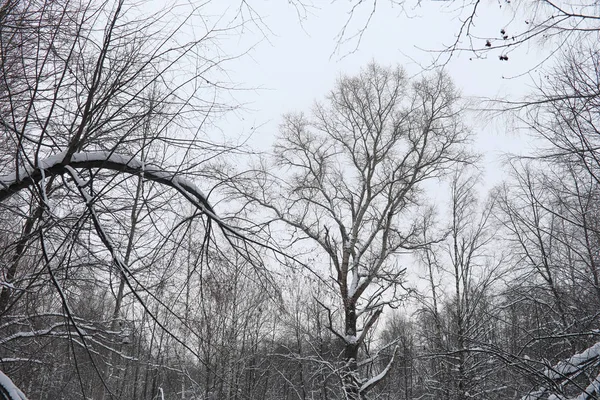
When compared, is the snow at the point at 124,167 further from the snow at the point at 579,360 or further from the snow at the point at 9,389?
the snow at the point at 579,360

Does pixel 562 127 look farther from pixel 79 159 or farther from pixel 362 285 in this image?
pixel 362 285

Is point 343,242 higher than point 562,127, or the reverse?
point 343,242

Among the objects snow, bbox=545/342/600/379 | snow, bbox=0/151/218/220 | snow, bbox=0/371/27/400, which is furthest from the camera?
snow, bbox=545/342/600/379

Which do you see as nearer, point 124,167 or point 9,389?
point 9,389

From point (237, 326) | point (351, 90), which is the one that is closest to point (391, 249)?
point (351, 90)

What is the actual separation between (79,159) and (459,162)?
11.0 meters

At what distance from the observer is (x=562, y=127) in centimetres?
359

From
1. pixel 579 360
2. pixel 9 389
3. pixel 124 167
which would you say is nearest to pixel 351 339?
pixel 579 360

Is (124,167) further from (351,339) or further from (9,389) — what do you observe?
(351,339)

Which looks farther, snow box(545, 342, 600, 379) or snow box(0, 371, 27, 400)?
snow box(545, 342, 600, 379)

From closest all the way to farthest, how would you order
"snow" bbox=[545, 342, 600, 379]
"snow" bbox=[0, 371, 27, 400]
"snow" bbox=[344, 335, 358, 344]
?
"snow" bbox=[0, 371, 27, 400]
"snow" bbox=[545, 342, 600, 379]
"snow" bbox=[344, 335, 358, 344]

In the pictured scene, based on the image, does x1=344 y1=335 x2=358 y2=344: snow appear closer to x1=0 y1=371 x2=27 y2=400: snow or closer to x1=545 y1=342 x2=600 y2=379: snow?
x1=545 y1=342 x2=600 y2=379: snow

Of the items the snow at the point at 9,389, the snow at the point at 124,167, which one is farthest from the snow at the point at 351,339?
the snow at the point at 9,389

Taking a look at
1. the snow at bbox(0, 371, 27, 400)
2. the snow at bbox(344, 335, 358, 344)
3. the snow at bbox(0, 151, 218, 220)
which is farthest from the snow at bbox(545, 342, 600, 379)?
the snow at bbox(344, 335, 358, 344)
